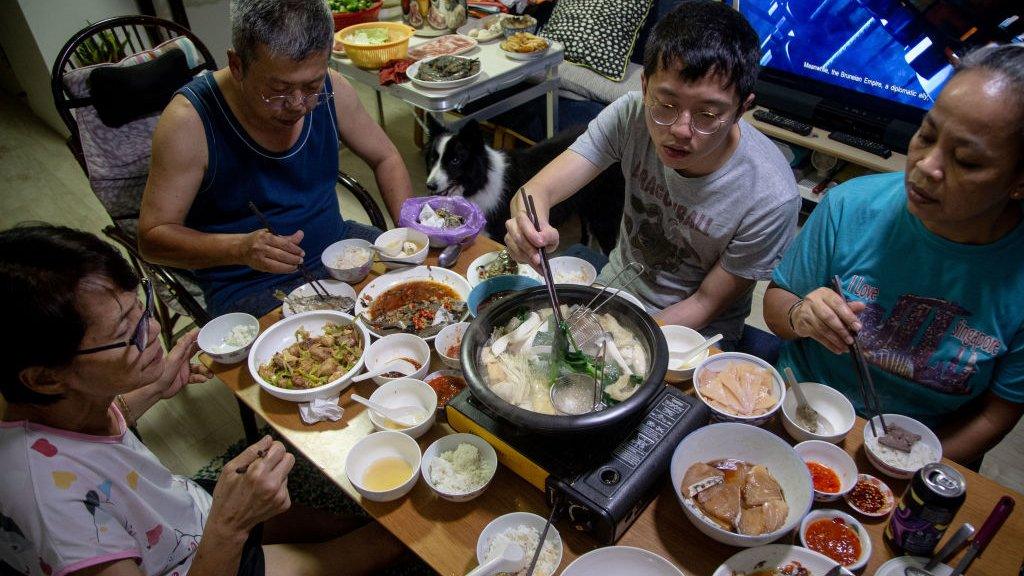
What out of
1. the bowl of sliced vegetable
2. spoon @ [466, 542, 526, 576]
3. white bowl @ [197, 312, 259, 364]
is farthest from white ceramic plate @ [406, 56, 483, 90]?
spoon @ [466, 542, 526, 576]

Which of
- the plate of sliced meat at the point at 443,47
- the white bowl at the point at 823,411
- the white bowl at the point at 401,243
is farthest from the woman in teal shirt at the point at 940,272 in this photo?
the plate of sliced meat at the point at 443,47

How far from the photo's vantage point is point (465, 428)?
4.61ft

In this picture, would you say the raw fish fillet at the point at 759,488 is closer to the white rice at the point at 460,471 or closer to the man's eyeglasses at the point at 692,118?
the white rice at the point at 460,471

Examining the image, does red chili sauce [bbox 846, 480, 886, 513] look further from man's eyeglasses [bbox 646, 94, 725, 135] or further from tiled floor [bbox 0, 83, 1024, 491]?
tiled floor [bbox 0, 83, 1024, 491]

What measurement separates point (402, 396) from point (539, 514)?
50 centimetres

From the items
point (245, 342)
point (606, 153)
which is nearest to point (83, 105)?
point (245, 342)

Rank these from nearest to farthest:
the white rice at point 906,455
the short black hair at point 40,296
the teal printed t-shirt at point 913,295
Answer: the short black hair at point 40,296 → the white rice at point 906,455 → the teal printed t-shirt at point 913,295

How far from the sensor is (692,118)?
167cm

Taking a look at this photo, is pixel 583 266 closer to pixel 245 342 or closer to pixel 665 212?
pixel 665 212

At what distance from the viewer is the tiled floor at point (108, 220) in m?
2.69

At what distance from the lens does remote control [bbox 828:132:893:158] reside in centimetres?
352

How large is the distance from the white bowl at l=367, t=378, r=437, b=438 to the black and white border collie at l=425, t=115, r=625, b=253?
189 cm

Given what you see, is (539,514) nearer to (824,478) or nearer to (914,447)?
(824,478)

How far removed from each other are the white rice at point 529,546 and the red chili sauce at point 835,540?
1.72ft
